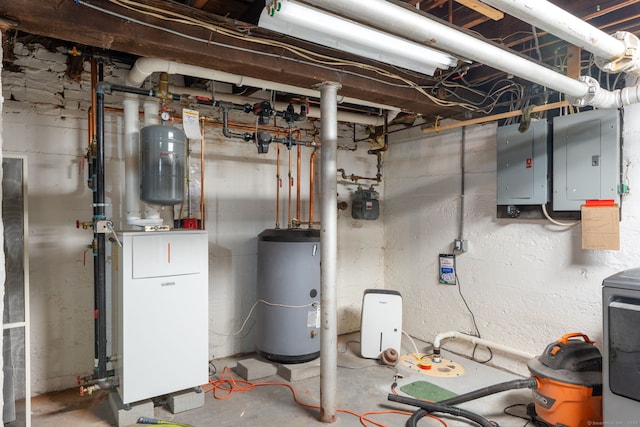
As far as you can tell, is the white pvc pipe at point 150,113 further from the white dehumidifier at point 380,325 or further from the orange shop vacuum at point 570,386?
the orange shop vacuum at point 570,386

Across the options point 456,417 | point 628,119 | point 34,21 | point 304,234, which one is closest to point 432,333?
point 456,417

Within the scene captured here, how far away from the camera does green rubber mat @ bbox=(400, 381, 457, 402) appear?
2.72 metres

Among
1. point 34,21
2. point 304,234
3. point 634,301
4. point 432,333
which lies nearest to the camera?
point 34,21

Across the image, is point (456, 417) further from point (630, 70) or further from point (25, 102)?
point (25, 102)

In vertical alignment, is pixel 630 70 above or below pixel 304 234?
above

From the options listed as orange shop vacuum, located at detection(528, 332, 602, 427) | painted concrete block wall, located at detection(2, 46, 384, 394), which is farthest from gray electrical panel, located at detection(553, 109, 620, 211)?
painted concrete block wall, located at detection(2, 46, 384, 394)

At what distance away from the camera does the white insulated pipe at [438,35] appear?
134cm

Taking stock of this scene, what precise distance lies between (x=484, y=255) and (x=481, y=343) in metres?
0.76

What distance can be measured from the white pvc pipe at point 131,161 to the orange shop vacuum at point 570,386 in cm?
271

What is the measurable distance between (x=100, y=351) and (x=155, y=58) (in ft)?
6.14

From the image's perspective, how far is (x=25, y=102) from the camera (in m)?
2.65

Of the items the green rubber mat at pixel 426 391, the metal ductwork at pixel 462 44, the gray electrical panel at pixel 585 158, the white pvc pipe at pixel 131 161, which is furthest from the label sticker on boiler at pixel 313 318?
the metal ductwork at pixel 462 44

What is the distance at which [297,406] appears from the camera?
2596 millimetres

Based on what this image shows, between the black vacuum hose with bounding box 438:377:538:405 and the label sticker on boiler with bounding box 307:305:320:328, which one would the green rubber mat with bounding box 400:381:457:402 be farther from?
the label sticker on boiler with bounding box 307:305:320:328
